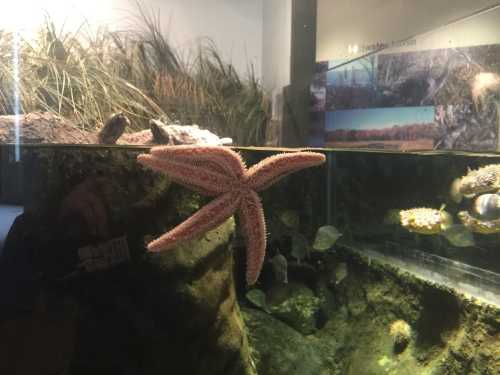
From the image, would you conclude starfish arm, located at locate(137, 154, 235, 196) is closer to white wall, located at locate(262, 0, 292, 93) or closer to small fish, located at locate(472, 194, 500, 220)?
white wall, located at locate(262, 0, 292, 93)

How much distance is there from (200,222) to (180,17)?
1850mm

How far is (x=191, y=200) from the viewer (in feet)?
8.59

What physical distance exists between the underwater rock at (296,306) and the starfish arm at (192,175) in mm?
1671

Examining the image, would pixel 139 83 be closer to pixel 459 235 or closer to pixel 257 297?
pixel 257 297

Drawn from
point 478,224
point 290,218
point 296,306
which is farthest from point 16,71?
point 478,224

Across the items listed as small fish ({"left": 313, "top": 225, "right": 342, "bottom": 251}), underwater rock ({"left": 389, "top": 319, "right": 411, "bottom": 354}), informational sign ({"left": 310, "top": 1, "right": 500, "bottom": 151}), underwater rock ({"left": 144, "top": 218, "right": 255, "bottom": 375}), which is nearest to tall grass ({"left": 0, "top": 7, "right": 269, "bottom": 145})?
informational sign ({"left": 310, "top": 1, "right": 500, "bottom": 151})

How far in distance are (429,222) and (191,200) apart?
2125 mm

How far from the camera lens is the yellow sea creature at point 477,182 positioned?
11.4ft

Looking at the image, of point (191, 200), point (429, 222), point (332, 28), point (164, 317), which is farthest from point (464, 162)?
point (164, 317)

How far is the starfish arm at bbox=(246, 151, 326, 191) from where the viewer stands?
7.52 feet

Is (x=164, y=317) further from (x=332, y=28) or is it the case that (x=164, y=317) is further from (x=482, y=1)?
(x=482, y=1)

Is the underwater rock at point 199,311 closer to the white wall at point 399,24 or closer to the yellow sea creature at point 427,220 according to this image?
the yellow sea creature at point 427,220

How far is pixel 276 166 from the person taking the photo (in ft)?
7.54

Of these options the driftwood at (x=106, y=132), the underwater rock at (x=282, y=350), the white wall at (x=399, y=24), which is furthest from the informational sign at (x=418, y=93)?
the underwater rock at (x=282, y=350)
